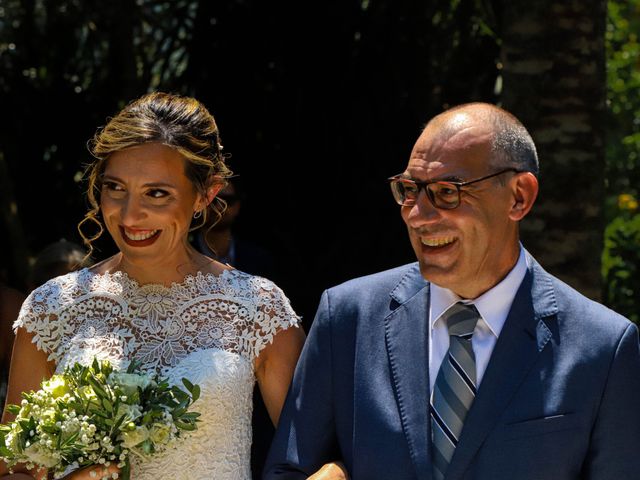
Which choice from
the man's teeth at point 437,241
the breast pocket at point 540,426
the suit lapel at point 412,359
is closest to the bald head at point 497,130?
the man's teeth at point 437,241

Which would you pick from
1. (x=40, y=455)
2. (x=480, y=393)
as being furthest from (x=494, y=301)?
(x=40, y=455)

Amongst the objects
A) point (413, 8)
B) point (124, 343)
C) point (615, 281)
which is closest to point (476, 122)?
point (124, 343)

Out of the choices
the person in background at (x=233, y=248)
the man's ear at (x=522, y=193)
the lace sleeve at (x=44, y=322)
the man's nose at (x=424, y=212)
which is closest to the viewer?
the man's nose at (x=424, y=212)

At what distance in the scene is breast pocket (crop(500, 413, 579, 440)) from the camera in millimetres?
3305

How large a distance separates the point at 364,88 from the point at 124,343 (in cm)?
472

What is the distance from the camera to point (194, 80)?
9.02 metres

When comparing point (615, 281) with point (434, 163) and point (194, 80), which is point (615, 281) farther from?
point (434, 163)

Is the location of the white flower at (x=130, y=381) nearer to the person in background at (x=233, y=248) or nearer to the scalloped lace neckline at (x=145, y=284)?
the scalloped lace neckline at (x=145, y=284)

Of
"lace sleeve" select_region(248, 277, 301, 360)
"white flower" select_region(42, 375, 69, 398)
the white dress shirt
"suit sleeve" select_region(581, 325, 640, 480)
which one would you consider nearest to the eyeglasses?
the white dress shirt

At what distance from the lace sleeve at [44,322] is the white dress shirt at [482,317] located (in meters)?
1.38

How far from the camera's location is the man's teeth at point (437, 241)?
11.4 feet

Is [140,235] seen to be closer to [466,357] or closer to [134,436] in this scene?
[134,436]

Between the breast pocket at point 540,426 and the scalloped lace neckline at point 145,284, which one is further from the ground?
the scalloped lace neckline at point 145,284

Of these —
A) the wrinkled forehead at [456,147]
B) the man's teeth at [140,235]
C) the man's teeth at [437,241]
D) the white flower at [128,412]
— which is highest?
the wrinkled forehead at [456,147]
